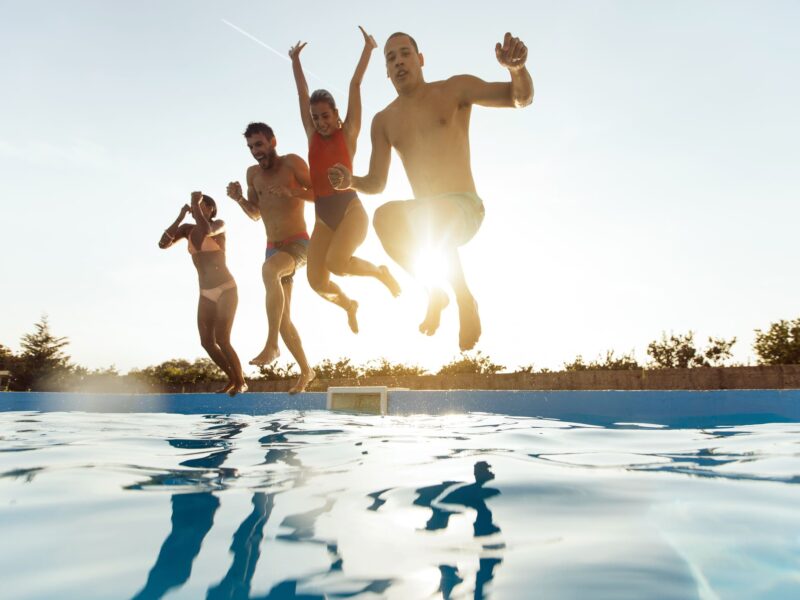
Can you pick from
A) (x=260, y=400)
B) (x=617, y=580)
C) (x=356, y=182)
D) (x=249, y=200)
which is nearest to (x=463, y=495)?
(x=617, y=580)

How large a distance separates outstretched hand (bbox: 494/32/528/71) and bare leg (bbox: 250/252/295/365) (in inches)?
134

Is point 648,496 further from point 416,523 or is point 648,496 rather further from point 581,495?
point 416,523

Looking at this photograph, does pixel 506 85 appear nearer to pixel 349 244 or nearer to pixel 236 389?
pixel 349 244

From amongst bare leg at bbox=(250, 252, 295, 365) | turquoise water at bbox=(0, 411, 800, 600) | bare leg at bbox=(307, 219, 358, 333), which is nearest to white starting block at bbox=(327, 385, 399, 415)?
bare leg at bbox=(250, 252, 295, 365)

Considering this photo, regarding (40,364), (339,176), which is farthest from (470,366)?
(40,364)

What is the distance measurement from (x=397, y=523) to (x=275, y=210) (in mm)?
5136

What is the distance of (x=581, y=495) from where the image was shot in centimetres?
178

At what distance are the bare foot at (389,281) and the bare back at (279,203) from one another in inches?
52.2

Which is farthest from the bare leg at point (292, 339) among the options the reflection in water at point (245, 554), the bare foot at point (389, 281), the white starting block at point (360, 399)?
the reflection in water at point (245, 554)

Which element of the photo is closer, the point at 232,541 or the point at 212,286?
the point at 232,541

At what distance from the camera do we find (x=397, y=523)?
1.50 metres

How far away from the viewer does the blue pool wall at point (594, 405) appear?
17.5 feet

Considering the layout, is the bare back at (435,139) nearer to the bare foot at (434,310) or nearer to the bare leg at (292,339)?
the bare foot at (434,310)

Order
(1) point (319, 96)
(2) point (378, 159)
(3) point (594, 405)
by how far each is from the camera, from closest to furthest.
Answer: (2) point (378, 159), (1) point (319, 96), (3) point (594, 405)
